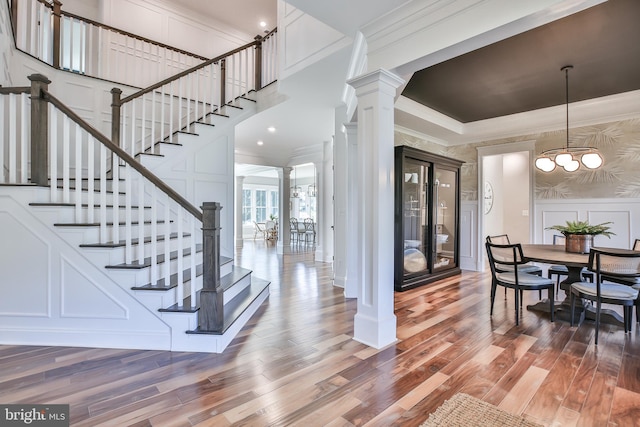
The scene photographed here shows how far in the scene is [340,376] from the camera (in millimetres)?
2072

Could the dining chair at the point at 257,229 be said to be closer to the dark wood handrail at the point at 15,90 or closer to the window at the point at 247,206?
the window at the point at 247,206

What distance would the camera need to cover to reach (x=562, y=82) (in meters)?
3.74

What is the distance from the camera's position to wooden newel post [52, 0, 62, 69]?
3985 millimetres

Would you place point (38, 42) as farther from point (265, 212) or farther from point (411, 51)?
point (265, 212)

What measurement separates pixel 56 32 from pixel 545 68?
6291mm

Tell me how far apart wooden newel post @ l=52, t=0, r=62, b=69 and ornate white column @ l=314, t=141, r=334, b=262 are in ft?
15.2

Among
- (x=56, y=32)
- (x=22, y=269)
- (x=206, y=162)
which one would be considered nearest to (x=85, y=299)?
(x=22, y=269)

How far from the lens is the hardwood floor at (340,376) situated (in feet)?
5.57

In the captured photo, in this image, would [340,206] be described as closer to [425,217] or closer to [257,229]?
[425,217]

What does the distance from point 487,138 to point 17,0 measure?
7192 millimetres

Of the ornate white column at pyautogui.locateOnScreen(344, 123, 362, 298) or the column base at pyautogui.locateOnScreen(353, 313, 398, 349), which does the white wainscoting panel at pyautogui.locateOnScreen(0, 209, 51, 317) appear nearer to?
the column base at pyautogui.locateOnScreen(353, 313, 398, 349)

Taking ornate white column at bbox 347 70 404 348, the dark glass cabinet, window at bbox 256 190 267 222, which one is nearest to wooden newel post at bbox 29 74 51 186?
ornate white column at bbox 347 70 404 348

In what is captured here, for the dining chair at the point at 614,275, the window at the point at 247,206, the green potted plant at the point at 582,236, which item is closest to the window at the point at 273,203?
the window at the point at 247,206

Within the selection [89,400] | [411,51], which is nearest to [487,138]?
[411,51]
